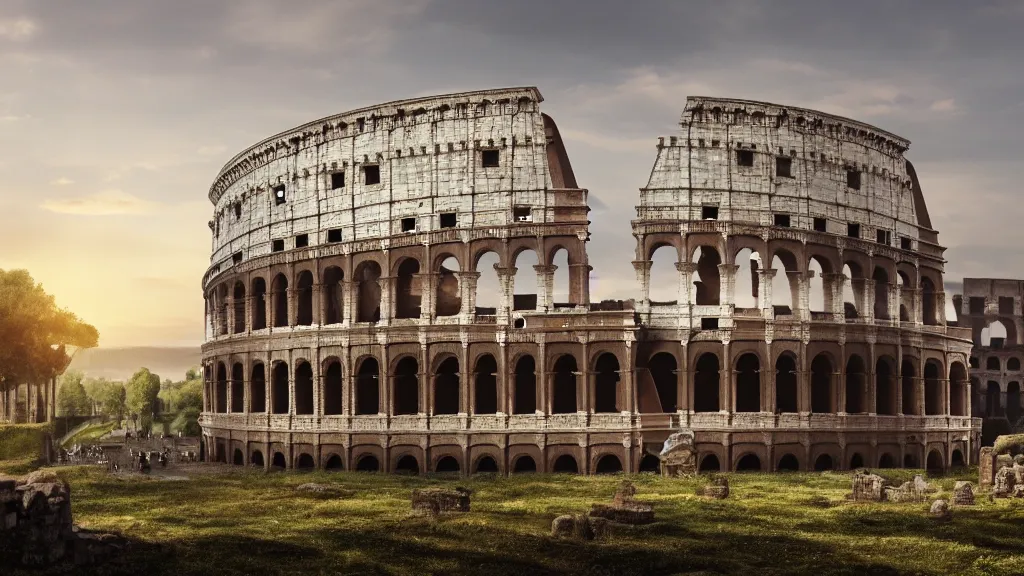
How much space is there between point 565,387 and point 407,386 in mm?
7066

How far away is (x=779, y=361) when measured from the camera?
43844 mm

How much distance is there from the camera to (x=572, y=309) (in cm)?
3953

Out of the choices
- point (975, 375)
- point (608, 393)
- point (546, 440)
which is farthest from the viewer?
point (975, 375)

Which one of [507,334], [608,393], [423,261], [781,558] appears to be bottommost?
[781,558]

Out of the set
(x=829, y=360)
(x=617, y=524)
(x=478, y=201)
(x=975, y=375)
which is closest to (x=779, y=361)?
(x=829, y=360)

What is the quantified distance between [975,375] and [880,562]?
151ft

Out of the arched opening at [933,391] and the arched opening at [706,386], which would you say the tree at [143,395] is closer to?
the arched opening at [706,386]

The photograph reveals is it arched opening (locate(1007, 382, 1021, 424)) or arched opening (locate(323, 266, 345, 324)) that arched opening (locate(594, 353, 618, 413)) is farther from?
arched opening (locate(1007, 382, 1021, 424))

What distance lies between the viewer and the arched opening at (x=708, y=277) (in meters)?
42.5

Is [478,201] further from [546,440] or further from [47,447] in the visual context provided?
[47,447]

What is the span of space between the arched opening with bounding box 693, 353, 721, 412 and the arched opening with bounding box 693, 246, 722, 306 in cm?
246

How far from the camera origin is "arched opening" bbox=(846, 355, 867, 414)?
43188 mm

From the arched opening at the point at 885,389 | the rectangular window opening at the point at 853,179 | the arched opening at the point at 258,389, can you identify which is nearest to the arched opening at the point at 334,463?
the arched opening at the point at 258,389

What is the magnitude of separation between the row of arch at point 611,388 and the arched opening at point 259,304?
3000 mm
